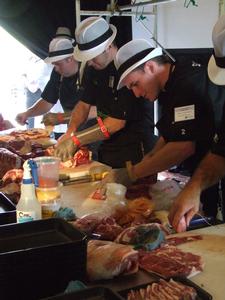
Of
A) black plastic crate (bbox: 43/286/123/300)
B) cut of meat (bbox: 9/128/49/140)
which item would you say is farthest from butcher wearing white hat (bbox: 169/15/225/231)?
cut of meat (bbox: 9/128/49/140)

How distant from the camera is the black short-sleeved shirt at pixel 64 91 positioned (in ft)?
12.3

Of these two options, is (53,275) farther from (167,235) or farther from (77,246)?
(167,235)

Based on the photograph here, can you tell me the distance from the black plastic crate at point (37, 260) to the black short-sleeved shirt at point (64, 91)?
2.43m

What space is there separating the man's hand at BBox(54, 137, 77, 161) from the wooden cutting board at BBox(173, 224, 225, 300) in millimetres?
1246

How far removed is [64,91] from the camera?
3832mm

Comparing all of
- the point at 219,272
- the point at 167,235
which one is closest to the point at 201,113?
the point at 167,235

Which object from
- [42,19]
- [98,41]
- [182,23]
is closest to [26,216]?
[98,41]

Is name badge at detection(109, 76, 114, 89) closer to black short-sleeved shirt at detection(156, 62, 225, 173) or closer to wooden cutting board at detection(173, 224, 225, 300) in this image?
black short-sleeved shirt at detection(156, 62, 225, 173)

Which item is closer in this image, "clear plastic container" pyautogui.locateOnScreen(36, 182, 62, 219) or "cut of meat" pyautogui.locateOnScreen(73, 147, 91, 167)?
"clear plastic container" pyautogui.locateOnScreen(36, 182, 62, 219)

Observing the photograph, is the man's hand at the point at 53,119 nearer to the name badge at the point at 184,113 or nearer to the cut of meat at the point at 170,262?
the name badge at the point at 184,113

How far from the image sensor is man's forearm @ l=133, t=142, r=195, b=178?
2.00 m

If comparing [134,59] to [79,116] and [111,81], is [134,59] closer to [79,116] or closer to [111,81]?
[111,81]

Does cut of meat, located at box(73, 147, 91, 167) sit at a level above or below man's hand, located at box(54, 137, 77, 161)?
below

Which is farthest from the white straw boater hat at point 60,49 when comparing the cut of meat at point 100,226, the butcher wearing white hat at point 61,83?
the cut of meat at point 100,226
